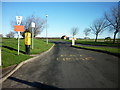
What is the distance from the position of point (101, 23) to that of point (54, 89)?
169 ft

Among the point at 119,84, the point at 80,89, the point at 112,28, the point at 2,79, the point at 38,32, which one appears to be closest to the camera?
the point at 80,89

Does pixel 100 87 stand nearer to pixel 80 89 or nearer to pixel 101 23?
pixel 80 89

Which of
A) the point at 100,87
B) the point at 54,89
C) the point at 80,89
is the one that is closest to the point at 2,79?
the point at 54,89

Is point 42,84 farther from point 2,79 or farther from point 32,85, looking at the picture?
point 2,79

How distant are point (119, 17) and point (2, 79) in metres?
36.7

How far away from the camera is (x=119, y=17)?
114 feet

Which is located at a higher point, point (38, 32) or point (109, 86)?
point (38, 32)

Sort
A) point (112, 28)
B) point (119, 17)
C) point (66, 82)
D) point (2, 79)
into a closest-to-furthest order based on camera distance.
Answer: point (66, 82) → point (2, 79) → point (119, 17) → point (112, 28)

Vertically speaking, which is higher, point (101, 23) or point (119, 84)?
point (101, 23)

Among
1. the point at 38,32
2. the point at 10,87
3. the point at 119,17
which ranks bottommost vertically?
the point at 10,87

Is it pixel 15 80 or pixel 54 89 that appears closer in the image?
pixel 54 89

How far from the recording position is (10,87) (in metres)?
4.70

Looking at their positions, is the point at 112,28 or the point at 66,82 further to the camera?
the point at 112,28

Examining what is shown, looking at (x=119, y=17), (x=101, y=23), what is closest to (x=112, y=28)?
(x=119, y=17)
